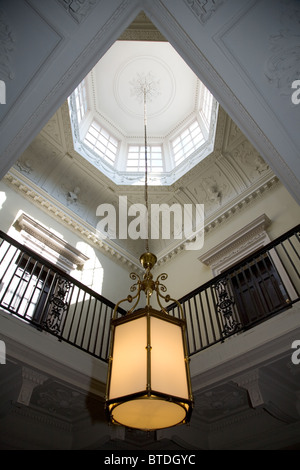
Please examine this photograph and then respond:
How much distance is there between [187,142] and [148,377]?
30.4 ft

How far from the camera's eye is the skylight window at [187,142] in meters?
9.94

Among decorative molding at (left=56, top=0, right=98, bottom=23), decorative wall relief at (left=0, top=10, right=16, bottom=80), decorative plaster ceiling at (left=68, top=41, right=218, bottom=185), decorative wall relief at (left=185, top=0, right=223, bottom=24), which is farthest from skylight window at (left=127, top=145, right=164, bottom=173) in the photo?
decorative wall relief at (left=0, top=10, right=16, bottom=80)

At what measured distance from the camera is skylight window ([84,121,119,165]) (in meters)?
10.0

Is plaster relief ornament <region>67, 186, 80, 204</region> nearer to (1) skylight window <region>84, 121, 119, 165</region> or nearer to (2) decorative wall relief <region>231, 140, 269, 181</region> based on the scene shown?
(1) skylight window <region>84, 121, 119, 165</region>

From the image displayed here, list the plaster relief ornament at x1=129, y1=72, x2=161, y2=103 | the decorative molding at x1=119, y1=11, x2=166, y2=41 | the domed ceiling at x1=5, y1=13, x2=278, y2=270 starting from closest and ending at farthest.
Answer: the decorative molding at x1=119, y1=11, x2=166, y2=41 → the domed ceiling at x1=5, y1=13, x2=278, y2=270 → the plaster relief ornament at x1=129, y1=72, x2=161, y2=103

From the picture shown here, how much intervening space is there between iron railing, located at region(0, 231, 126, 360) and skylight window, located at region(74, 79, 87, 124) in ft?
15.3

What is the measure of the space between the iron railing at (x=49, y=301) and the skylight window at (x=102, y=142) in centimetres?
439

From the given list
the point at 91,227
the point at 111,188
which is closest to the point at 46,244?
the point at 91,227

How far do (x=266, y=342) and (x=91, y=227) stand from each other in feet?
20.6

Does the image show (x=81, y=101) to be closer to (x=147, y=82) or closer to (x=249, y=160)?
(x=147, y=82)

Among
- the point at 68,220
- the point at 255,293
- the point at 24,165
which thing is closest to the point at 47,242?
the point at 68,220

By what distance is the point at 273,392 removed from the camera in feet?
14.6

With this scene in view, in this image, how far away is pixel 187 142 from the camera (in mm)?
10344
